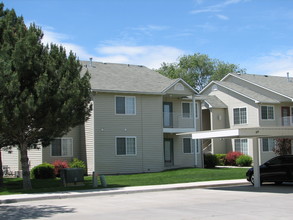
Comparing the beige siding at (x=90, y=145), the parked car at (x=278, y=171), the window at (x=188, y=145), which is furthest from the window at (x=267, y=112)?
the parked car at (x=278, y=171)

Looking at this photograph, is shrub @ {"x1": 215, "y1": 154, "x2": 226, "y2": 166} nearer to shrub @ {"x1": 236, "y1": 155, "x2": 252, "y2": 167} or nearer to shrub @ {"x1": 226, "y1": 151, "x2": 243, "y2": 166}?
shrub @ {"x1": 226, "y1": 151, "x2": 243, "y2": 166}

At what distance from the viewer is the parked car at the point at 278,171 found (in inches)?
821

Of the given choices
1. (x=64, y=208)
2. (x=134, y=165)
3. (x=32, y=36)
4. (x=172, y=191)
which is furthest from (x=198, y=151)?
(x=64, y=208)

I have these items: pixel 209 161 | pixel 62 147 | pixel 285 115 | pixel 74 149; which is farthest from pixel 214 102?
pixel 62 147

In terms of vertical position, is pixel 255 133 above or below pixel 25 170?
above

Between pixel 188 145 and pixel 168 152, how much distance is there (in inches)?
71.3

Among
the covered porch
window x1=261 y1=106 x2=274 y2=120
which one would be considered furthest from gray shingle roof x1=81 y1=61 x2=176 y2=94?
the covered porch

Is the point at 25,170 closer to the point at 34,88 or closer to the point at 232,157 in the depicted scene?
the point at 34,88

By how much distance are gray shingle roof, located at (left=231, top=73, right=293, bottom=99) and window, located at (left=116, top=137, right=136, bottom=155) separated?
16157 mm

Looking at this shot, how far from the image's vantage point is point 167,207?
13789mm

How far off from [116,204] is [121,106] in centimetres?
1665

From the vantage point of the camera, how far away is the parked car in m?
20.8

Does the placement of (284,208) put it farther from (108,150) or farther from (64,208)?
(108,150)

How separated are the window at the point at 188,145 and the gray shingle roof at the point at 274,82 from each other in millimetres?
10496
